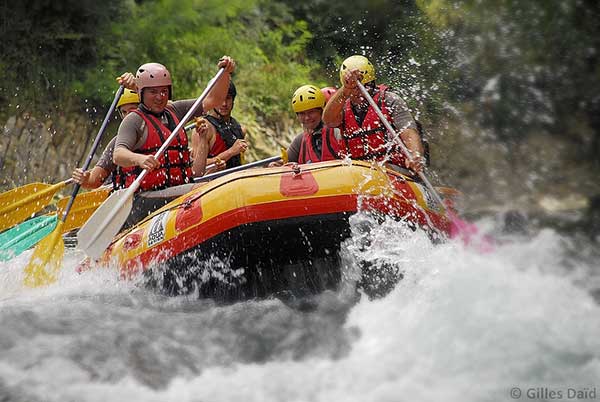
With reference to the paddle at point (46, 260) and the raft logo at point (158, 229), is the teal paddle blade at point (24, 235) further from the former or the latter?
the raft logo at point (158, 229)

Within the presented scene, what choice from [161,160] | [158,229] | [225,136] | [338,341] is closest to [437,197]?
[338,341]

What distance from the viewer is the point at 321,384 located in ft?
13.0

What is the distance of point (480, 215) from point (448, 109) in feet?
7.12

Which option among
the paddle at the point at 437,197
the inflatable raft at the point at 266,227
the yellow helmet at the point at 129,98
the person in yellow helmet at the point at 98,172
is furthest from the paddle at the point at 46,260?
the paddle at the point at 437,197

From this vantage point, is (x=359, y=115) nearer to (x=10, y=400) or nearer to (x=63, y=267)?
(x=63, y=267)

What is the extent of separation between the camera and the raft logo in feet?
17.9

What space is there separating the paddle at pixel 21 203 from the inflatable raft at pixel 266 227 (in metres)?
2.09

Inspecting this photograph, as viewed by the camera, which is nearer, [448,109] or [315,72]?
[448,109]

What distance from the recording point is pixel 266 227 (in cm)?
512

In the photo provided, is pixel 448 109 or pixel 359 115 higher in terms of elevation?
pixel 448 109

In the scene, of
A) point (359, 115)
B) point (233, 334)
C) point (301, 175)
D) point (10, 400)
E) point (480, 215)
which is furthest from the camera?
point (480, 215)

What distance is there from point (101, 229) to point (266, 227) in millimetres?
1331

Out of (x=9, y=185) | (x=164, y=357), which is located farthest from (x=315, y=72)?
(x=164, y=357)

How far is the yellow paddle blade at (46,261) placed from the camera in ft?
20.5
